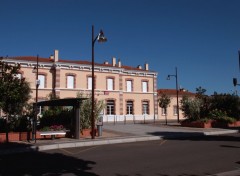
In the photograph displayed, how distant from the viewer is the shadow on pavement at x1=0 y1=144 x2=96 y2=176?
26.5 ft

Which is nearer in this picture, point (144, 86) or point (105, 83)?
point (105, 83)

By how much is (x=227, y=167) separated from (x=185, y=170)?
4.59 feet

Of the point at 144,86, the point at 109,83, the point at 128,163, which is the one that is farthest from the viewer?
the point at 144,86

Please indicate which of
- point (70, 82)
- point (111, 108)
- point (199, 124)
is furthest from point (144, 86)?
point (199, 124)

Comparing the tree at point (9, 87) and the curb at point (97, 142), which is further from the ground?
the tree at point (9, 87)

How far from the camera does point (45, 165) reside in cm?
920

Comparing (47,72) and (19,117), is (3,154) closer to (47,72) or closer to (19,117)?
(19,117)

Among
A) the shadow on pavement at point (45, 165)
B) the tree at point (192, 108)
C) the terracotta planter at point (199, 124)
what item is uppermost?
the tree at point (192, 108)

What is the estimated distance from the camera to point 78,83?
34.5 meters

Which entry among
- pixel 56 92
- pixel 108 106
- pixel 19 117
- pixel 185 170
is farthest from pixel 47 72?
pixel 185 170

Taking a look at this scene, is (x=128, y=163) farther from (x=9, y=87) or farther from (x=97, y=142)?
(x=9, y=87)

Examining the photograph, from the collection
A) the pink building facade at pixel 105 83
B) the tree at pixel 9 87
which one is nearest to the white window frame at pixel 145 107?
the pink building facade at pixel 105 83

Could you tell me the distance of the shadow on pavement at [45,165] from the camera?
808 centimetres

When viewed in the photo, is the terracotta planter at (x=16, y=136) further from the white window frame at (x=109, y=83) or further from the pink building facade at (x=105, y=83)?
the white window frame at (x=109, y=83)
